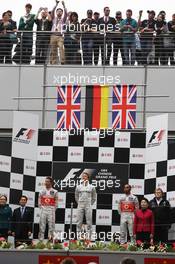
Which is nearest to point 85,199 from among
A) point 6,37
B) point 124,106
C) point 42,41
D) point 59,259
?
point 59,259

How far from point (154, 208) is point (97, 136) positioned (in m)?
2.92

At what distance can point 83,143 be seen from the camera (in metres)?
27.0

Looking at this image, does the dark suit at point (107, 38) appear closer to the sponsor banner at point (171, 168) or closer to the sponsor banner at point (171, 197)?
the sponsor banner at point (171, 168)

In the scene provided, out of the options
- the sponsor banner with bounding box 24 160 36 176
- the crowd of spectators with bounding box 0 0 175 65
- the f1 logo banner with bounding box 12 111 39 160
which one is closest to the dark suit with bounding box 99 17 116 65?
the crowd of spectators with bounding box 0 0 175 65

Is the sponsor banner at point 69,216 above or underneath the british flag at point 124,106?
underneath

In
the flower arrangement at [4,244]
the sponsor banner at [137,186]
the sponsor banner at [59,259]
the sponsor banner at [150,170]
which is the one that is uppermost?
the sponsor banner at [150,170]

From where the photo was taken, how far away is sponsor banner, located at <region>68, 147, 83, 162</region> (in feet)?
88.8

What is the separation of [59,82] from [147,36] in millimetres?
2270

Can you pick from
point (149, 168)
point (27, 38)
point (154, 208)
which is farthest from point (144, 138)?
point (27, 38)

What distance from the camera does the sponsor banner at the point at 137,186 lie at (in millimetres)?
26500

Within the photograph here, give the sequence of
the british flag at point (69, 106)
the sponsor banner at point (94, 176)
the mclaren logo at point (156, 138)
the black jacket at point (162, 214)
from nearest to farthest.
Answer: the black jacket at point (162, 214)
the mclaren logo at point (156, 138)
the sponsor banner at point (94, 176)
the british flag at point (69, 106)

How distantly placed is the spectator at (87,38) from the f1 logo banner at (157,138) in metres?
3.66

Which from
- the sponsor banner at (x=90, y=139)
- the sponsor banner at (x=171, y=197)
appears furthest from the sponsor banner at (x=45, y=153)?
the sponsor banner at (x=171, y=197)

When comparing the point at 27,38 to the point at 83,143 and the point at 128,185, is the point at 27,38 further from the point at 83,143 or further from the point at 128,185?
the point at 128,185
